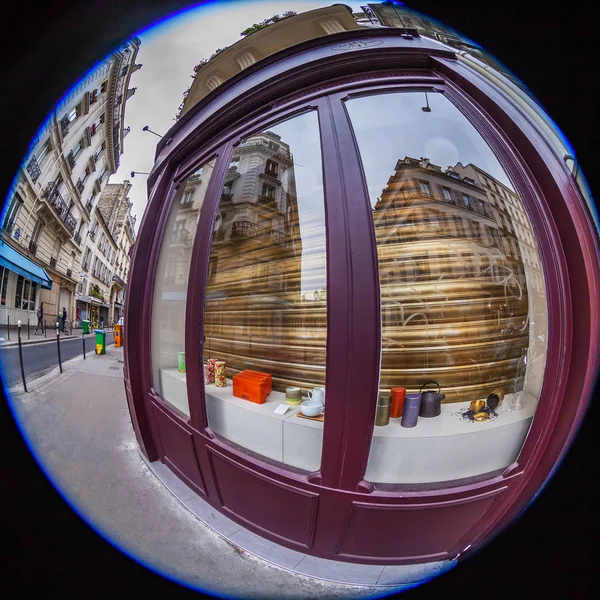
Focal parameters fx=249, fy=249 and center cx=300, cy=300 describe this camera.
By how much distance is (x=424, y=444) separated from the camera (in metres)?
1.19

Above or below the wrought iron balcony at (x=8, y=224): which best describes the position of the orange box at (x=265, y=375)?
below

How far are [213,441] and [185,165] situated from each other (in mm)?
1790

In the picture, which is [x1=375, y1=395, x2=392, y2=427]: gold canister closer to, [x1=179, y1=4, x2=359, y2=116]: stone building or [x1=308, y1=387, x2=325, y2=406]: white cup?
[x1=308, y1=387, x2=325, y2=406]: white cup

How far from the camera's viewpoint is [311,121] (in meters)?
1.42

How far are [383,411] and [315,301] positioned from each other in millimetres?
674

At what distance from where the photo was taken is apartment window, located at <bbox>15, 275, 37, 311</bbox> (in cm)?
89

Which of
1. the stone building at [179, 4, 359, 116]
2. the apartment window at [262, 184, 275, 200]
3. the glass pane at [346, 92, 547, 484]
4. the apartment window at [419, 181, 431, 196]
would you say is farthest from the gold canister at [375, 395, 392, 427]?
the stone building at [179, 4, 359, 116]

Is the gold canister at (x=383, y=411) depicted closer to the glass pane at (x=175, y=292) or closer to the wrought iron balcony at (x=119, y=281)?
the glass pane at (x=175, y=292)

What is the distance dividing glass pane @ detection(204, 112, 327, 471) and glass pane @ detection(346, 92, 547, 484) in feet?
1.12

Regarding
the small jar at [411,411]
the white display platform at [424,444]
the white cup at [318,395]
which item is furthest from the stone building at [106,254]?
the small jar at [411,411]

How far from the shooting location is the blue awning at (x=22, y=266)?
852 mm

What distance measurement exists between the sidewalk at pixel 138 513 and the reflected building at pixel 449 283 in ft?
2.58

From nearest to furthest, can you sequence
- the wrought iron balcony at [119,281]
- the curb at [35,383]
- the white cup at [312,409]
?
the curb at [35,383] → the wrought iron balcony at [119,281] → the white cup at [312,409]

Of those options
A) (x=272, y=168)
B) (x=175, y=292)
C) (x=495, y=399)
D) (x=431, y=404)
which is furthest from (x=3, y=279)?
(x=495, y=399)
